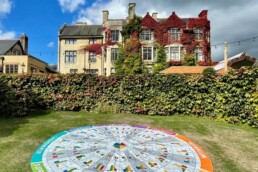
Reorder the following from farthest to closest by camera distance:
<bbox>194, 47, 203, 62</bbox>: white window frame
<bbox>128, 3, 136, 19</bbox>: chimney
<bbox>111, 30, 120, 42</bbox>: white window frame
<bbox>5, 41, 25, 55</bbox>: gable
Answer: <bbox>5, 41, 25, 55</bbox>: gable < <bbox>128, 3, 136, 19</bbox>: chimney < <bbox>111, 30, 120, 42</bbox>: white window frame < <bbox>194, 47, 203, 62</bbox>: white window frame

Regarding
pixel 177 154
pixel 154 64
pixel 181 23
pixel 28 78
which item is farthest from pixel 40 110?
pixel 181 23

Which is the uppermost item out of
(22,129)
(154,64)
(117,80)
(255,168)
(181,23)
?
(181,23)

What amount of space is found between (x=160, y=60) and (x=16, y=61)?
62.8ft

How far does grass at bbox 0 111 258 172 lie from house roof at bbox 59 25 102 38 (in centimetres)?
2834

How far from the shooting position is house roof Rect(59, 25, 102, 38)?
39.1 m

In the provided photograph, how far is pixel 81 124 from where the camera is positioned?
9.66 metres

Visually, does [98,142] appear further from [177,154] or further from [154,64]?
[154,64]

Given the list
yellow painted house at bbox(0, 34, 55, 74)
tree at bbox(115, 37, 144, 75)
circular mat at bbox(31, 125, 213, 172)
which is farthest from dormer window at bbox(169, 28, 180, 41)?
circular mat at bbox(31, 125, 213, 172)

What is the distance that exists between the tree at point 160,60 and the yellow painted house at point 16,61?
634 inches

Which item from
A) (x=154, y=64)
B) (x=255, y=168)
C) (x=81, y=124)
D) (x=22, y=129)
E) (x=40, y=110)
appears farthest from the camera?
(x=154, y=64)

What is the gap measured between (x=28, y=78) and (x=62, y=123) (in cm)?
473

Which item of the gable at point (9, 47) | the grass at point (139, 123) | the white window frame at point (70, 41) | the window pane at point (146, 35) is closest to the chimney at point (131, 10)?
the window pane at point (146, 35)

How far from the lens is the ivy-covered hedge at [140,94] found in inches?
441

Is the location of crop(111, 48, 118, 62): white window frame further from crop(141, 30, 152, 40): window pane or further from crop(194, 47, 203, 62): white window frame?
crop(194, 47, 203, 62): white window frame
